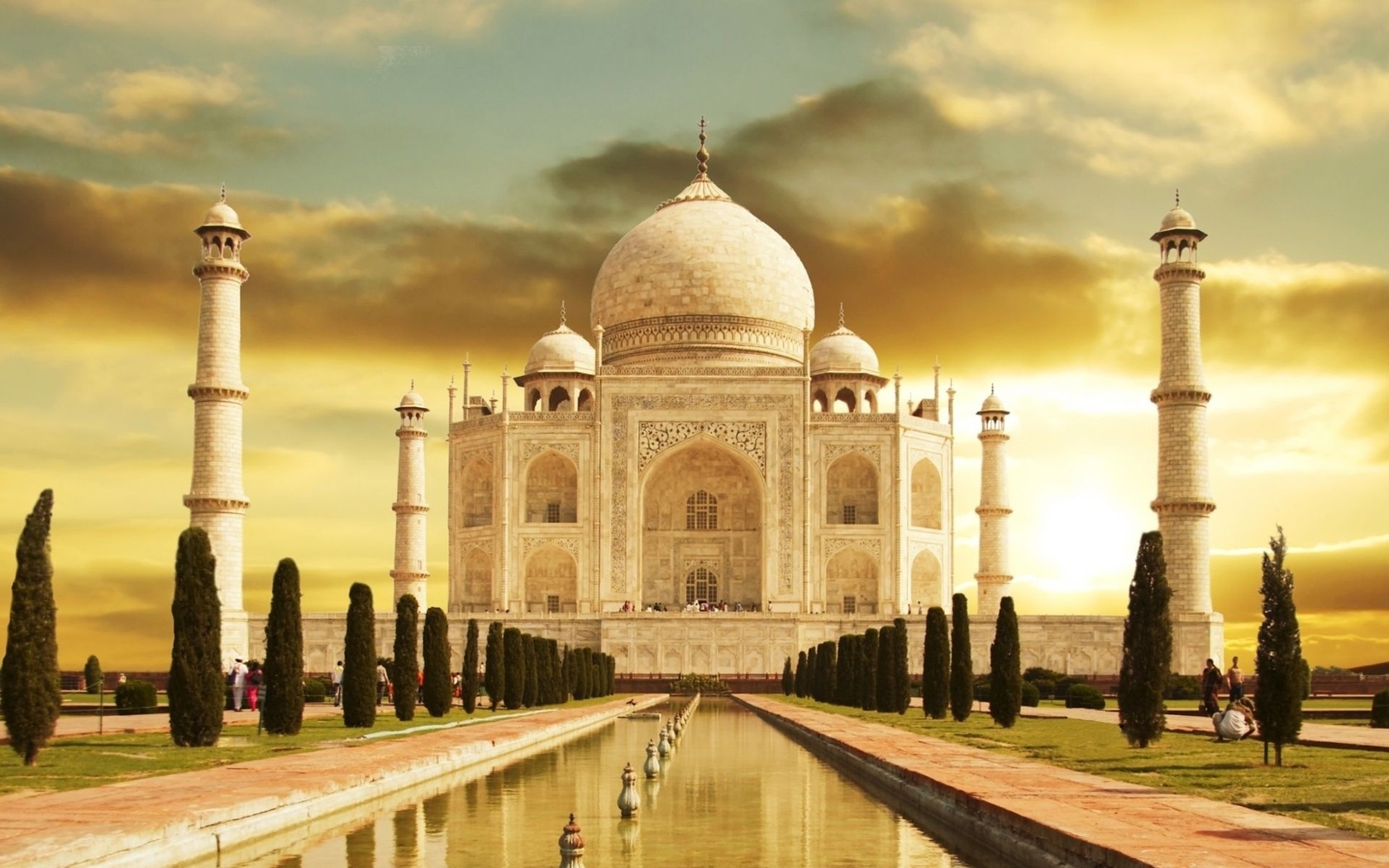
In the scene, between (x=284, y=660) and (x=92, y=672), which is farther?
(x=92, y=672)

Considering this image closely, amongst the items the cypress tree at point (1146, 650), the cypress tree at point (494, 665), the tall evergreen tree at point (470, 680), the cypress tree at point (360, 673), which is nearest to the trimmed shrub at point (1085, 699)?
the cypress tree at point (494, 665)

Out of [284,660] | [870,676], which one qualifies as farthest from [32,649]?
[870,676]

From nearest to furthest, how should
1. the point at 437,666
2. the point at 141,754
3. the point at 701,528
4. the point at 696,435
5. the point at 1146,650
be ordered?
the point at 141,754, the point at 1146,650, the point at 437,666, the point at 696,435, the point at 701,528

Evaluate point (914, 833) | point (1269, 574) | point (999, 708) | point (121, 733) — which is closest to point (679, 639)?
point (999, 708)

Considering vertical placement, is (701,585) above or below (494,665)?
above

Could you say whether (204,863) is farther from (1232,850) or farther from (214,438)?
(214,438)

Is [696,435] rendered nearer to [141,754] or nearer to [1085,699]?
[1085,699]

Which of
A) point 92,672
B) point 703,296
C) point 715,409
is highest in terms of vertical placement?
point 703,296

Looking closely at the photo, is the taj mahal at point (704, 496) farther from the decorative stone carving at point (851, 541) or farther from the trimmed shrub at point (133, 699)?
the trimmed shrub at point (133, 699)

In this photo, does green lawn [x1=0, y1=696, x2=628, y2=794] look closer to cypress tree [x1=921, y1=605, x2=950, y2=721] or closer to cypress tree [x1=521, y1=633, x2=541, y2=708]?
cypress tree [x1=921, y1=605, x2=950, y2=721]
